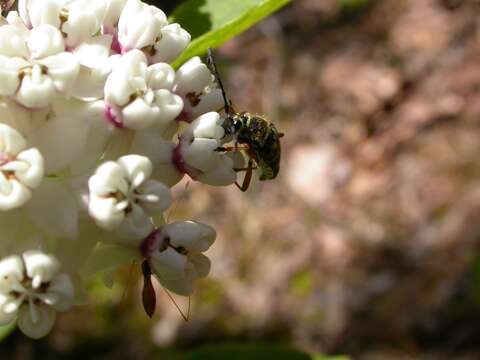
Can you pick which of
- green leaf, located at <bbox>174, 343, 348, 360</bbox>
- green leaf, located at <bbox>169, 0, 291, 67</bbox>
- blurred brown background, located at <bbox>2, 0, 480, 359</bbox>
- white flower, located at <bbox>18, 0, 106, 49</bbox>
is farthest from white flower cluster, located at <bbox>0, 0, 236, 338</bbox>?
blurred brown background, located at <bbox>2, 0, 480, 359</bbox>

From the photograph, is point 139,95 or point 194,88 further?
point 194,88

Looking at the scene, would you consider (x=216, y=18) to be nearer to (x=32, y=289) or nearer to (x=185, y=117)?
(x=185, y=117)

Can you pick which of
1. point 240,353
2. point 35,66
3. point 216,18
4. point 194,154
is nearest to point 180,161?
point 194,154

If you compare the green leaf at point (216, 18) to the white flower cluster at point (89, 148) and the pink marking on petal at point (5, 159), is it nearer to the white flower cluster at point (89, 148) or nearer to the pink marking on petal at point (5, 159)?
the white flower cluster at point (89, 148)

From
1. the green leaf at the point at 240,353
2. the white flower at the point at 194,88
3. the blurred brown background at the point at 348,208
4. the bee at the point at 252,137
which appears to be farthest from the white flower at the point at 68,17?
the blurred brown background at the point at 348,208

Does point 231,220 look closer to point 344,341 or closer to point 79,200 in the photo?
point 344,341

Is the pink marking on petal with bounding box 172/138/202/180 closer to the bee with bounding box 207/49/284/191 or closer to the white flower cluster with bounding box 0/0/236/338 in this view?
the white flower cluster with bounding box 0/0/236/338

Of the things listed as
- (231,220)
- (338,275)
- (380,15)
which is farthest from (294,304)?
(380,15)

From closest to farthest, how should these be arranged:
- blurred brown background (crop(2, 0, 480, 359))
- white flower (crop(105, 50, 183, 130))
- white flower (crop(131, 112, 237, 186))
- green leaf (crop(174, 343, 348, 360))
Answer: white flower (crop(105, 50, 183, 130)) < white flower (crop(131, 112, 237, 186)) < green leaf (crop(174, 343, 348, 360)) < blurred brown background (crop(2, 0, 480, 359))
